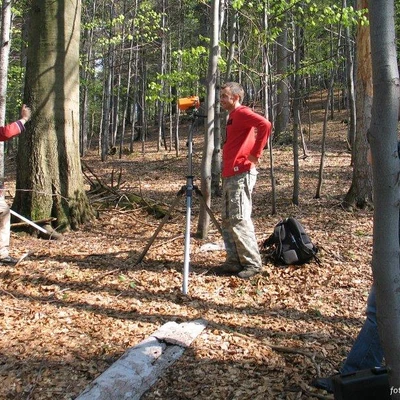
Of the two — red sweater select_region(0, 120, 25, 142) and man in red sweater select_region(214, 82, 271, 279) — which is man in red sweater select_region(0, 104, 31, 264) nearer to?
red sweater select_region(0, 120, 25, 142)

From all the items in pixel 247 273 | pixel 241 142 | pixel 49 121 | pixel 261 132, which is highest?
pixel 49 121

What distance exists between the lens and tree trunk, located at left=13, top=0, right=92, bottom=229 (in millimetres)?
6664

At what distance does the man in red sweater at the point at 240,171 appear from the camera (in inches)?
191

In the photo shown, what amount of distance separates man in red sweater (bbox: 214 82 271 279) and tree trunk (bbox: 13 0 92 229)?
3061 millimetres

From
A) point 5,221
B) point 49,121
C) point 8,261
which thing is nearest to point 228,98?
point 5,221

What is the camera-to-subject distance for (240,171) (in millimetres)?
4859

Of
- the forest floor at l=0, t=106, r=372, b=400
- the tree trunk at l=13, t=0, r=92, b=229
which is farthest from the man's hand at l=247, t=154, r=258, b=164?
the tree trunk at l=13, t=0, r=92, b=229

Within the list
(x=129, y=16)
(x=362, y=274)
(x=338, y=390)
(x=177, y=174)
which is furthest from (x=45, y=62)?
(x=129, y=16)

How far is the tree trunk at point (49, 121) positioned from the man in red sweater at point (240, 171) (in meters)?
3.06

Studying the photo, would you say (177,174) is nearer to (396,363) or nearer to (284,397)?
(284,397)

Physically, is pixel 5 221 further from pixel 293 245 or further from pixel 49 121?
pixel 293 245

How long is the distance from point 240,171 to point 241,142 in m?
0.33

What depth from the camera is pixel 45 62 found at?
21.9 ft

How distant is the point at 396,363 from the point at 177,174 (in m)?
12.2
